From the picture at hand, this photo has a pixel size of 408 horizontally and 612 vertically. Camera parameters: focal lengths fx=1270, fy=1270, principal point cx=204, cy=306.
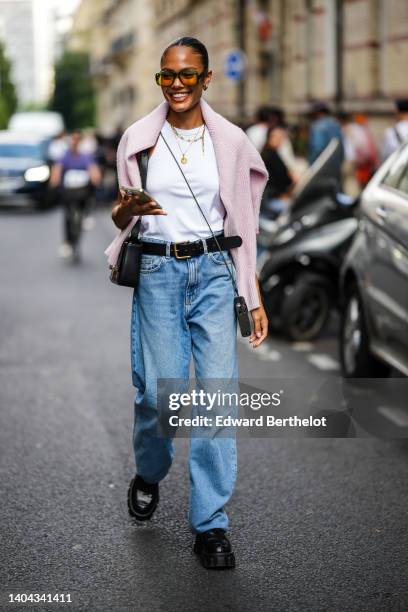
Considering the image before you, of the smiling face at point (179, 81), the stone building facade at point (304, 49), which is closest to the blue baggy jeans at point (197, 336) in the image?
the smiling face at point (179, 81)

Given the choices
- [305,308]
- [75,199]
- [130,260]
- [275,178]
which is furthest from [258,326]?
[75,199]

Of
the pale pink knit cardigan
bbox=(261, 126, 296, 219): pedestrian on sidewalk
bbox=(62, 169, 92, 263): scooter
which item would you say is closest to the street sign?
bbox=(62, 169, 92, 263): scooter

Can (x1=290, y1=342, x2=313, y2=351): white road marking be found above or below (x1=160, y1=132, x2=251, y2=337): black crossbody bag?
below

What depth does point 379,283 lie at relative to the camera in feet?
23.4

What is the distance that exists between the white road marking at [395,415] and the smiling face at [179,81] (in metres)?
3.02

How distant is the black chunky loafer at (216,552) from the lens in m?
4.61

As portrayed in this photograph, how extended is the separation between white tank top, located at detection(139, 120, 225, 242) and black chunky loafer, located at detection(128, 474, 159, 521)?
3.58ft

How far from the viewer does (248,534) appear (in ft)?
16.6

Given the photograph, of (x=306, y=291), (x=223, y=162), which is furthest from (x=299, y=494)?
(x=306, y=291)

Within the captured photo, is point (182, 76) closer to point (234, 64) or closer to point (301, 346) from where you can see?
point (301, 346)

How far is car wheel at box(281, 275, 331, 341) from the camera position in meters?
9.88

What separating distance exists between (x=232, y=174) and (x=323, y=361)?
4.65 m

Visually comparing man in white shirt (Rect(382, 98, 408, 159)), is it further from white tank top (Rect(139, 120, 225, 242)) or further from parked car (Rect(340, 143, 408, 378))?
white tank top (Rect(139, 120, 225, 242))

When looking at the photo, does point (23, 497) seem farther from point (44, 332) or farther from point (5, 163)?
point (5, 163)
